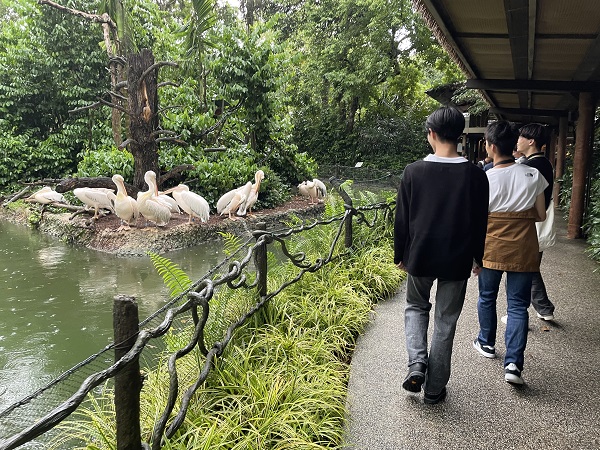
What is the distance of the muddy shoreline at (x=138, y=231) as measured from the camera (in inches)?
360

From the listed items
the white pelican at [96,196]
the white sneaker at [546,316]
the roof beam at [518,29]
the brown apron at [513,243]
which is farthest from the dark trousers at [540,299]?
the white pelican at [96,196]

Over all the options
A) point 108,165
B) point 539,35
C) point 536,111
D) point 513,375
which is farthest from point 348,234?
point 108,165

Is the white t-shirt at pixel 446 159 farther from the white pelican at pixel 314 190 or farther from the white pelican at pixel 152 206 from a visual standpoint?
the white pelican at pixel 314 190

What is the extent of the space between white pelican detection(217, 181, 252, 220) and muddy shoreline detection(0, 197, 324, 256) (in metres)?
0.26

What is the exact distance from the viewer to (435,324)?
8.73ft

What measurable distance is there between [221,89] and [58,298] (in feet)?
25.8

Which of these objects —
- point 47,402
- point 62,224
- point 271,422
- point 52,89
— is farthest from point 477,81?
point 52,89

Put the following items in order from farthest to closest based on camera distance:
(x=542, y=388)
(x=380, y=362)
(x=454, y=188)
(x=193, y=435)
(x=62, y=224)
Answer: (x=62, y=224), (x=380, y=362), (x=542, y=388), (x=454, y=188), (x=193, y=435)

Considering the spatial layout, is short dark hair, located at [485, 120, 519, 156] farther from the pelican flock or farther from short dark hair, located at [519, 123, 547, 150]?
the pelican flock

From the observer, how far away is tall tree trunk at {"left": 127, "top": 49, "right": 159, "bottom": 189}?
33.4 ft

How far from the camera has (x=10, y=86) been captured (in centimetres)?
1588

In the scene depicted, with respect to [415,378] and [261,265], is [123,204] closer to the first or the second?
[261,265]

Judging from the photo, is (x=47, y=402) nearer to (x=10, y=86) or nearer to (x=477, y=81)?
(x=477, y=81)

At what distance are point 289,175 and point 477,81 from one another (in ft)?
31.7
